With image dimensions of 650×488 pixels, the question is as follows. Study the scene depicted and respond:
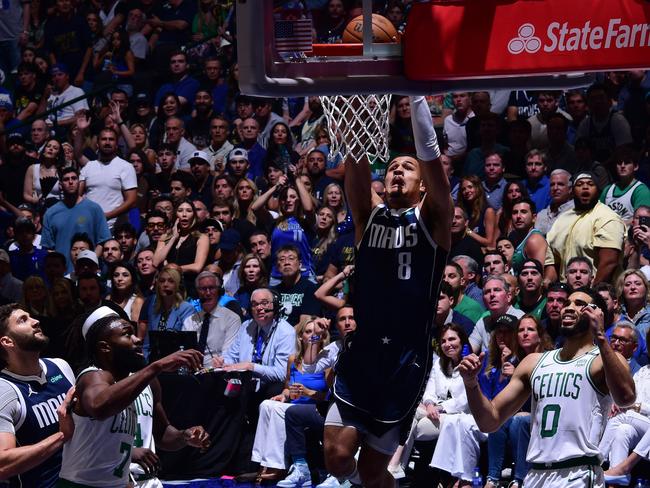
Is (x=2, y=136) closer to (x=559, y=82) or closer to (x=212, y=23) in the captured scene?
(x=212, y=23)

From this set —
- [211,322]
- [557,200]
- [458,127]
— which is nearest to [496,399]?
[557,200]

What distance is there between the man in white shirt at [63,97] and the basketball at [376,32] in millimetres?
11477

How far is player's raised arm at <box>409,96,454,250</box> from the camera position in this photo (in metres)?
6.73

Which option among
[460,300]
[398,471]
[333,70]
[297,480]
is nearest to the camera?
[333,70]

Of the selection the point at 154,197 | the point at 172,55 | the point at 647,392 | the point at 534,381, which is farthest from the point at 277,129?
the point at 534,381

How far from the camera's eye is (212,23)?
18641 millimetres

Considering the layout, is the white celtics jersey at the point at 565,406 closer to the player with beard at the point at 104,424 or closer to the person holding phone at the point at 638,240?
the player with beard at the point at 104,424

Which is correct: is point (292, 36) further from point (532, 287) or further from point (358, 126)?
point (532, 287)

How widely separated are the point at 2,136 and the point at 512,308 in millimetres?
8990

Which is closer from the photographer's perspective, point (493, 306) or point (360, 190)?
point (360, 190)

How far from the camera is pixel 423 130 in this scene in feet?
22.1

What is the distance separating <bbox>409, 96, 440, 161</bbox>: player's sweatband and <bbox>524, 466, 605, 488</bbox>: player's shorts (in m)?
2.49

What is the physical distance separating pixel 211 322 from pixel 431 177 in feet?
20.8

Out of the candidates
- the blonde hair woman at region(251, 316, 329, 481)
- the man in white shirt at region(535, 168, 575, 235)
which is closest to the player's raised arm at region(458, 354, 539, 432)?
the blonde hair woman at region(251, 316, 329, 481)
